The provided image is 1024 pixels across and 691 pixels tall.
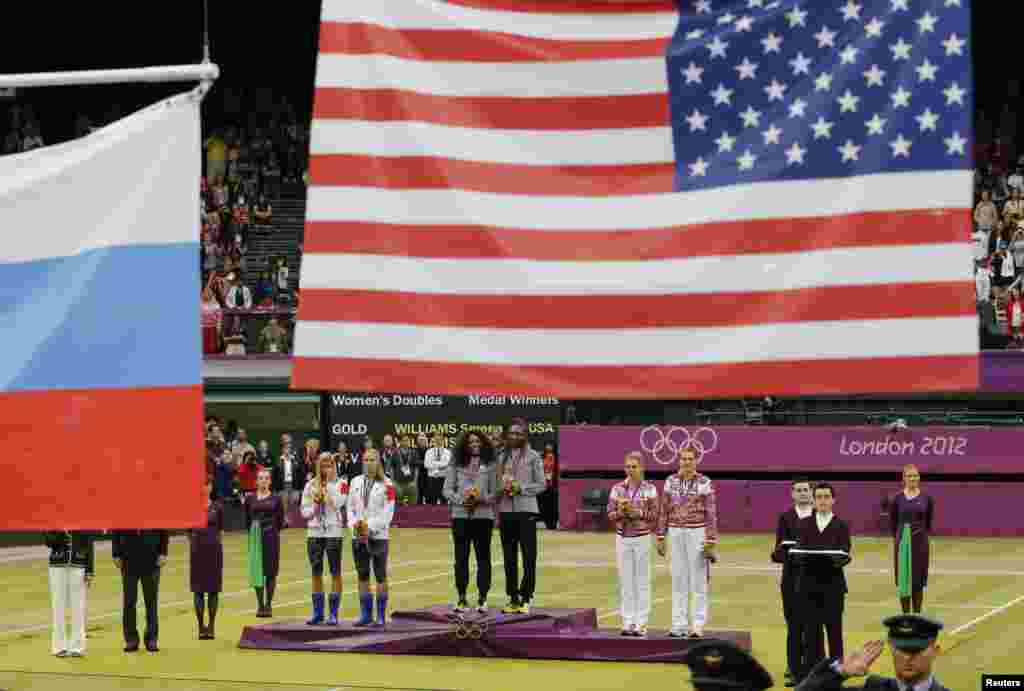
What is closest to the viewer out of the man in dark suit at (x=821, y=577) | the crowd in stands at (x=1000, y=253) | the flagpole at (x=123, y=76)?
the flagpole at (x=123, y=76)

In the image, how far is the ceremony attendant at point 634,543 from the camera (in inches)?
753

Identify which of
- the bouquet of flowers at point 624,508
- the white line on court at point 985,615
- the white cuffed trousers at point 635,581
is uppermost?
the bouquet of flowers at point 624,508

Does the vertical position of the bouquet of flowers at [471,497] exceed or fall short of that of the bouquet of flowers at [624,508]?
it exceeds it

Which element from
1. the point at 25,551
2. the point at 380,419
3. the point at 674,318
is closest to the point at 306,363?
the point at 674,318

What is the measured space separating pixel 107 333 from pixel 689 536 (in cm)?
1323

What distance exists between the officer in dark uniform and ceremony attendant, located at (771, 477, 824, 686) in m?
10.3

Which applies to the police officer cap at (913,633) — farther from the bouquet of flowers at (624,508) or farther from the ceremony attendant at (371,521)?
the ceremony attendant at (371,521)

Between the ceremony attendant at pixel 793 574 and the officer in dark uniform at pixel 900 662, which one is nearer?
the officer in dark uniform at pixel 900 662

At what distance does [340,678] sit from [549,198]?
1238 centimetres

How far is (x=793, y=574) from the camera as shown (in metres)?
16.6

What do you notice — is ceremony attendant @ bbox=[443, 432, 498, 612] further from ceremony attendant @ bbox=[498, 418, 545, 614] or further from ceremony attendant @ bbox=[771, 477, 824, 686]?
ceremony attendant @ bbox=[771, 477, 824, 686]

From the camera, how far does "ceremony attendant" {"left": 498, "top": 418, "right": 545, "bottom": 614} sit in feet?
66.5

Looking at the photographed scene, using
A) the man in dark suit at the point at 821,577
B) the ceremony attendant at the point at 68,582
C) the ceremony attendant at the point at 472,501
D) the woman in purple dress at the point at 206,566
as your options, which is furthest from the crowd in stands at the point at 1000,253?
the ceremony attendant at the point at 68,582

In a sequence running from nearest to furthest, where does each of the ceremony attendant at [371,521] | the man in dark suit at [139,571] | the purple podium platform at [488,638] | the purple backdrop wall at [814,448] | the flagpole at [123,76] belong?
the flagpole at [123,76]
the purple podium platform at [488,638]
the man in dark suit at [139,571]
the ceremony attendant at [371,521]
the purple backdrop wall at [814,448]
